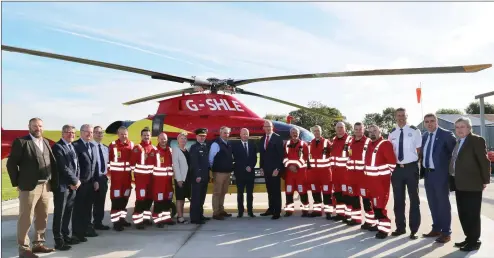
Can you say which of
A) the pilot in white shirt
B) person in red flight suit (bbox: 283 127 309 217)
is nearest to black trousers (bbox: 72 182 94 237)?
person in red flight suit (bbox: 283 127 309 217)

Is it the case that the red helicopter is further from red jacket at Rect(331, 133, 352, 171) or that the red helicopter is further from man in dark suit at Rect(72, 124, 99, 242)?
man in dark suit at Rect(72, 124, 99, 242)

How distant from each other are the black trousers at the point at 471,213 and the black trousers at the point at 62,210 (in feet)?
17.3

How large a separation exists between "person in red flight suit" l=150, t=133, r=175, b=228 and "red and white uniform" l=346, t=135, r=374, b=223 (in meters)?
3.06

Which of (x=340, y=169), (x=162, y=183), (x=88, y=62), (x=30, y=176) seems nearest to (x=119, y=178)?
(x=162, y=183)

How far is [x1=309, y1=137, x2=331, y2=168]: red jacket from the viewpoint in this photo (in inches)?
270

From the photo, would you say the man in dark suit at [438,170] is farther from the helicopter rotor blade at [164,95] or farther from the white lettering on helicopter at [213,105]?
the helicopter rotor blade at [164,95]

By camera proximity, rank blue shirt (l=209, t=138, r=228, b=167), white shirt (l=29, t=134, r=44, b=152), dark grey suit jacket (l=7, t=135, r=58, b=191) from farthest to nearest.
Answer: blue shirt (l=209, t=138, r=228, b=167)
white shirt (l=29, t=134, r=44, b=152)
dark grey suit jacket (l=7, t=135, r=58, b=191)

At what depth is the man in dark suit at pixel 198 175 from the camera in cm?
646

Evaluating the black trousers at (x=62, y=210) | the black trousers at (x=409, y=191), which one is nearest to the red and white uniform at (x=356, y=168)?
the black trousers at (x=409, y=191)

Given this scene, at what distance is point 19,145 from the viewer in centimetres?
450

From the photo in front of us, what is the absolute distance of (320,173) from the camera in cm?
687

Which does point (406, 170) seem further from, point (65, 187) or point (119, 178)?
point (65, 187)

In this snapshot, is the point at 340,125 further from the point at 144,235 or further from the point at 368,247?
the point at 144,235

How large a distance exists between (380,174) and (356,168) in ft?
1.92
